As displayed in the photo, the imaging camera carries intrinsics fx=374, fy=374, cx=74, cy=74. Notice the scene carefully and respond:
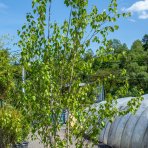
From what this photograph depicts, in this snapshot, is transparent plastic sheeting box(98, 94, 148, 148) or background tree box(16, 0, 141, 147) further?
transparent plastic sheeting box(98, 94, 148, 148)

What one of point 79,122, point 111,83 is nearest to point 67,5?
point 111,83

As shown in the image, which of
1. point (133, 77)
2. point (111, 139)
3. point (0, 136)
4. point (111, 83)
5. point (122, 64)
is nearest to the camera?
point (111, 83)

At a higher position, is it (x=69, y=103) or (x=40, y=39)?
(x=40, y=39)

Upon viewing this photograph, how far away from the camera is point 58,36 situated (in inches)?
216

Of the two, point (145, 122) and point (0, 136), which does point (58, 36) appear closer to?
point (0, 136)

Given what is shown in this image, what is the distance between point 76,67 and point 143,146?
716 cm

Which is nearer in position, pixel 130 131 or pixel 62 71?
pixel 62 71

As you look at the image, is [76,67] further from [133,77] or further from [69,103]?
[133,77]

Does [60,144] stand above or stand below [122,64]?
below

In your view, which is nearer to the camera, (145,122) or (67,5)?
(67,5)

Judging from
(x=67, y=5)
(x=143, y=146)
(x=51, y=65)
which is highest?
(x=67, y=5)

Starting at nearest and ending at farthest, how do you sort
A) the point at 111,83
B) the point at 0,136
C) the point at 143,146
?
1. the point at 111,83
2. the point at 0,136
3. the point at 143,146

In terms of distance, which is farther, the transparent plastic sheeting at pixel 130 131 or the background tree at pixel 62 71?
the transparent plastic sheeting at pixel 130 131

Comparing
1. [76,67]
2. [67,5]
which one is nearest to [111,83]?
[76,67]
